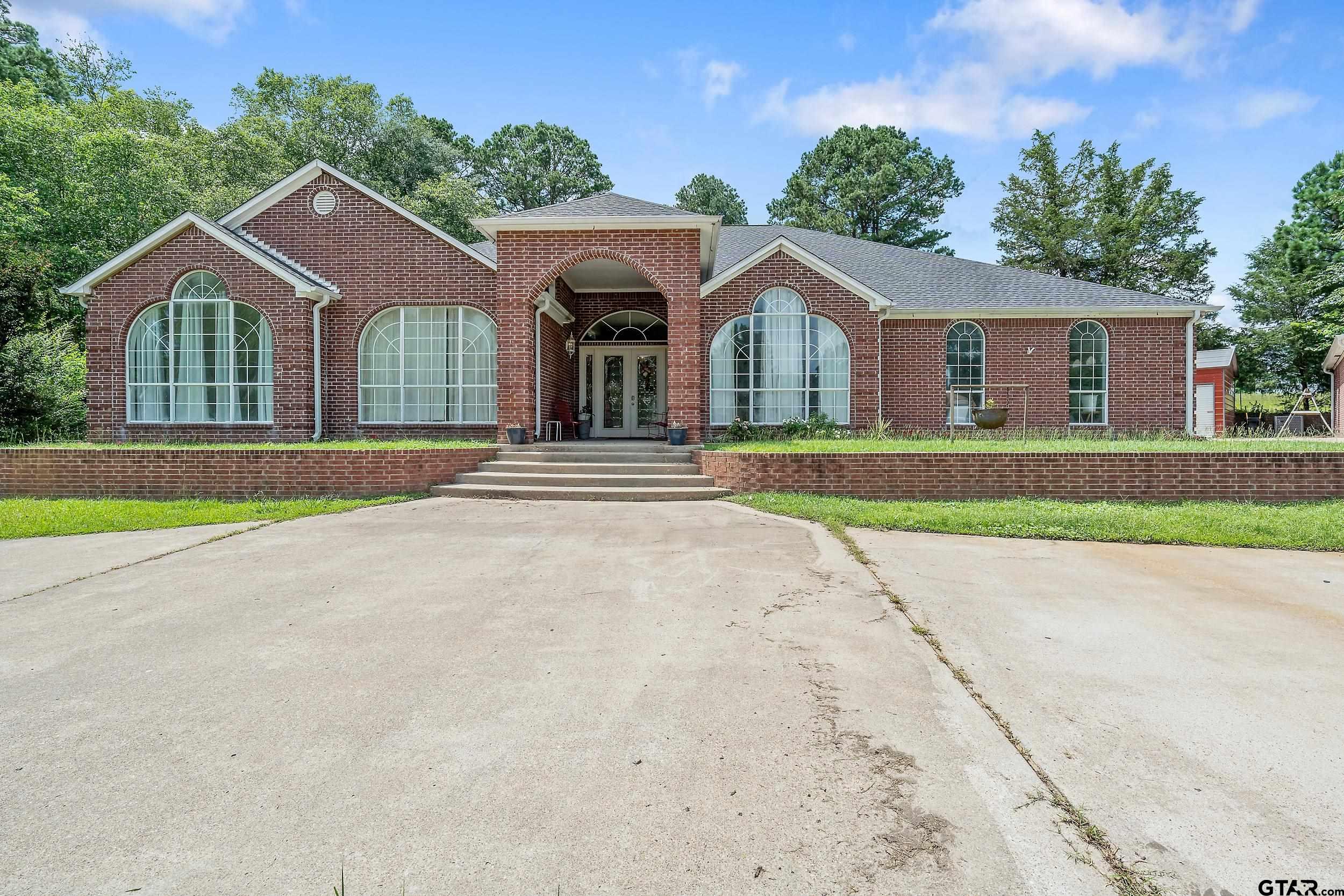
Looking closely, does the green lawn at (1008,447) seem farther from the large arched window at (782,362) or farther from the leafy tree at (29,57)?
the leafy tree at (29,57)

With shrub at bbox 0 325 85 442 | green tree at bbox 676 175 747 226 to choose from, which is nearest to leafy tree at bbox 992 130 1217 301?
green tree at bbox 676 175 747 226

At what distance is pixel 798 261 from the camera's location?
14.0m

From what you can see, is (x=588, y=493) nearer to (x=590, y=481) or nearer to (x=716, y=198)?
(x=590, y=481)

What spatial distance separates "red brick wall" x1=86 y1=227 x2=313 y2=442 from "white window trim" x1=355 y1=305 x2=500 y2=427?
3.04 ft

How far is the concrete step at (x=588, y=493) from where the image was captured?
9422 mm

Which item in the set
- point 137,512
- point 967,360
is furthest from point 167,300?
point 967,360

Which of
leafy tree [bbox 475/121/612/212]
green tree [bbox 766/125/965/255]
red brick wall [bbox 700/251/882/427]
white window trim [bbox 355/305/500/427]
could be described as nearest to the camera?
white window trim [bbox 355/305/500/427]

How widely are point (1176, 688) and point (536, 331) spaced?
11.5 meters

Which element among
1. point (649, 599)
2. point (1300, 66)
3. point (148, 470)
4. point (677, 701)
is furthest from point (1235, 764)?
point (1300, 66)

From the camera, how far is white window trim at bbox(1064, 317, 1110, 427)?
15.1 m

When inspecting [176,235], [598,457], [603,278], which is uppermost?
[176,235]

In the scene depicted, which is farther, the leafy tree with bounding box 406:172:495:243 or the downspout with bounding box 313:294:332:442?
the leafy tree with bounding box 406:172:495:243

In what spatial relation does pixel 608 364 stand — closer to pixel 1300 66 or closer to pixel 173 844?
pixel 173 844

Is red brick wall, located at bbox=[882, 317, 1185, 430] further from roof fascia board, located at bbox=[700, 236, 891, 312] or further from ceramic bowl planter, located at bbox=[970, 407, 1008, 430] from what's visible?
ceramic bowl planter, located at bbox=[970, 407, 1008, 430]
